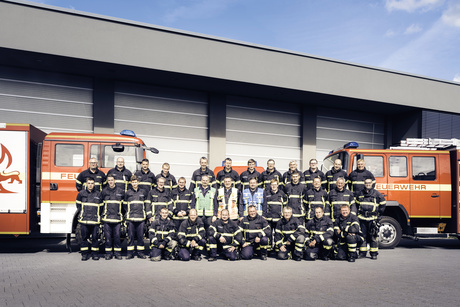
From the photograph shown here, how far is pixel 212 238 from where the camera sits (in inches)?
298

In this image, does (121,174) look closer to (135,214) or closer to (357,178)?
(135,214)

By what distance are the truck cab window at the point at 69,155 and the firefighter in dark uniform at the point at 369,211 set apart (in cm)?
648

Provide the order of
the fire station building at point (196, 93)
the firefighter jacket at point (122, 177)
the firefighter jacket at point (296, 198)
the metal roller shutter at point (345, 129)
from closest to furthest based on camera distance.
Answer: the firefighter jacket at point (122, 177) → the firefighter jacket at point (296, 198) → the fire station building at point (196, 93) → the metal roller shutter at point (345, 129)

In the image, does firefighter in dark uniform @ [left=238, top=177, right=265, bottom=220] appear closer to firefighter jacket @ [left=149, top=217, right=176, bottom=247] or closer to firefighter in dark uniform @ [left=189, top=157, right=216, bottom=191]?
firefighter in dark uniform @ [left=189, top=157, right=216, bottom=191]

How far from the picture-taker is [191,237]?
7.64m

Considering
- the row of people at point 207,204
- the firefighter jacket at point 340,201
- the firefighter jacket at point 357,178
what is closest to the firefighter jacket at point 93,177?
the row of people at point 207,204

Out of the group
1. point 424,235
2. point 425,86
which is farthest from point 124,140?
point 425,86

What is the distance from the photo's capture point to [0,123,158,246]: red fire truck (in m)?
7.72

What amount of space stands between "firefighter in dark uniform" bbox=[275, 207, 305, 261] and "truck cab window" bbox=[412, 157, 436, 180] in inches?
138

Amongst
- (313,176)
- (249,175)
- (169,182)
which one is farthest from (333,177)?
(169,182)

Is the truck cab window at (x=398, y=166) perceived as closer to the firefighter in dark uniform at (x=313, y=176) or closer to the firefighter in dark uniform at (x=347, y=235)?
the firefighter in dark uniform at (x=313, y=176)

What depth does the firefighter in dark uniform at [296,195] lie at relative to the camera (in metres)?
8.04

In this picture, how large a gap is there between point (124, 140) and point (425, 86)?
621 inches

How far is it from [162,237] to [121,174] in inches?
66.3
